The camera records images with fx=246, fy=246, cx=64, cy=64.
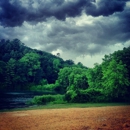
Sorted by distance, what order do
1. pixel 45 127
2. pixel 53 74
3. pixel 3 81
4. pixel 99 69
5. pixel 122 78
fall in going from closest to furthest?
pixel 45 127, pixel 122 78, pixel 99 69, pixel 3 81, pixel 53 74

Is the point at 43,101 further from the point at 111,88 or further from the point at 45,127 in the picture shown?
the point at 45,127

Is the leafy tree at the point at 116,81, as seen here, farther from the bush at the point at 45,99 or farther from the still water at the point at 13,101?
the still water at the point at 13,101

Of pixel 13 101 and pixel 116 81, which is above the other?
pixel 116 81

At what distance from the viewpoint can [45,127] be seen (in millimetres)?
13062

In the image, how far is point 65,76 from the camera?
70.5 meters

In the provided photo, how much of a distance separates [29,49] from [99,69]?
6661 cm

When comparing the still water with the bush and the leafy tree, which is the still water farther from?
the leafy tree

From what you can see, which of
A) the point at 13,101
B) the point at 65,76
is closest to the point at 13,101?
the point at 13,101

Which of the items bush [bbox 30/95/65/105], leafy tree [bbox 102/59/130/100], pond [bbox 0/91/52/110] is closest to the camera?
pond [bbox 0/91/52/110]

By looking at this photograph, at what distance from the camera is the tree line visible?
91.8ft

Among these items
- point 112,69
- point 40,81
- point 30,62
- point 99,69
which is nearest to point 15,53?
point 30,62

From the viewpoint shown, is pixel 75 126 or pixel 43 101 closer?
pixel 75 126

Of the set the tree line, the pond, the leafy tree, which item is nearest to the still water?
the pond

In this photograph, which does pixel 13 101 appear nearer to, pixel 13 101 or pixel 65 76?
pixel 13 101
